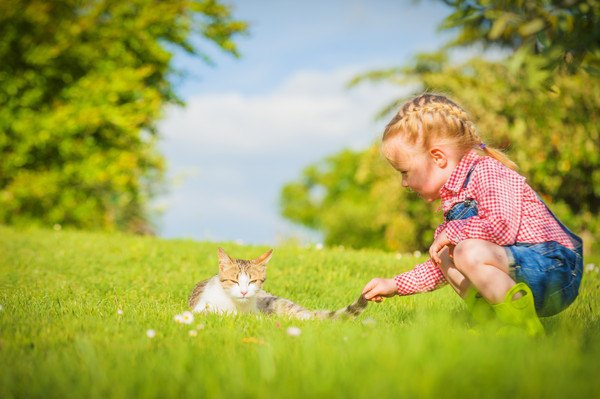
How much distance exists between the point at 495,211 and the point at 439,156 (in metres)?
0.58

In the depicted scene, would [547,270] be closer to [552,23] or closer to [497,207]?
[497,207]

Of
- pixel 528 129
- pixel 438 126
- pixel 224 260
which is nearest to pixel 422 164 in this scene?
pixel 438 126

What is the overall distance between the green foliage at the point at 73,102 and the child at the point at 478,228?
11.1m

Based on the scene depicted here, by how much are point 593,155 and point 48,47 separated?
1239 centimetres

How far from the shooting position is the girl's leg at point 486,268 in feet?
9.91

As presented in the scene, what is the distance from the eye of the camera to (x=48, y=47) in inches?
541

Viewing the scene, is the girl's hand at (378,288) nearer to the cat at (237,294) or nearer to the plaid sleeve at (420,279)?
the plaid sleeve at (420,279)

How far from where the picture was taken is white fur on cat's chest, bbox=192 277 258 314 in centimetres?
427

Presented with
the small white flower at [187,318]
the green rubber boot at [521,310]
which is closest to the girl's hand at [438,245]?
the green rubber boot at [521,310]

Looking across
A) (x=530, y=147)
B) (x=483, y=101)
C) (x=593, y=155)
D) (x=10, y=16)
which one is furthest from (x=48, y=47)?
(x=593, y=155)

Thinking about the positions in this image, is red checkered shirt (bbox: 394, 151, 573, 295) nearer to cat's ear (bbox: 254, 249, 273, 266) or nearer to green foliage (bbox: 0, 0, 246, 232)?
cat's ear (bbox: 254, 249, 273, 266)

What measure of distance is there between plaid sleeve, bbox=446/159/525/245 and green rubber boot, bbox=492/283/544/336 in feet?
1.17

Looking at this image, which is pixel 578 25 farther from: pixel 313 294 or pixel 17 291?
pixel 17 291

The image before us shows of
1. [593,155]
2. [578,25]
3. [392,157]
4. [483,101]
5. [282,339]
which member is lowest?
[593,155]
